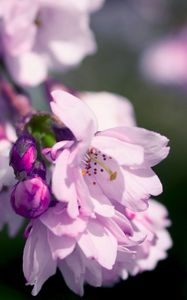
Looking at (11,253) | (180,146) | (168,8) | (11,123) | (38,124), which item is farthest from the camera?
(168,8)

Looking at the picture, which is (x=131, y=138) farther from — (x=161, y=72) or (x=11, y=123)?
(x=161, y=72)

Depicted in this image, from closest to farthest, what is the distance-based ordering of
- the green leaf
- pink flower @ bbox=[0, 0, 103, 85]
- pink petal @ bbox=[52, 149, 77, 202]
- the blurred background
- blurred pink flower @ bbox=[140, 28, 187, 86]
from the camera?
1. pink petal @ bbox=[52, 149, 77, 202]
2. the green leaf
3. pink flower @ bbox=[0, 0, 103, 85]
4. the blurred background
5. blurred pink flower @ bbox=[140, 28, 187, 86]

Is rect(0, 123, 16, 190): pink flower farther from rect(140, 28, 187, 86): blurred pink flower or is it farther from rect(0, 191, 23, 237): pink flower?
rect(140, 28, 187, 86): blurred pink flower

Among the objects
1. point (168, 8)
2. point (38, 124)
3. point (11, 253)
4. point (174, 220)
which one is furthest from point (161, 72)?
point (38, 124)

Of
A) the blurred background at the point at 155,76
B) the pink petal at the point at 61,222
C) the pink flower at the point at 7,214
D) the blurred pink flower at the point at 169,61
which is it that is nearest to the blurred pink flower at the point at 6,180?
the pink flower at the point at 7,214

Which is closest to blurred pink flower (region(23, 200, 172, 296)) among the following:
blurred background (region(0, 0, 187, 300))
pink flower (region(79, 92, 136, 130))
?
pink flower (region(79, 92, 136, 130))
